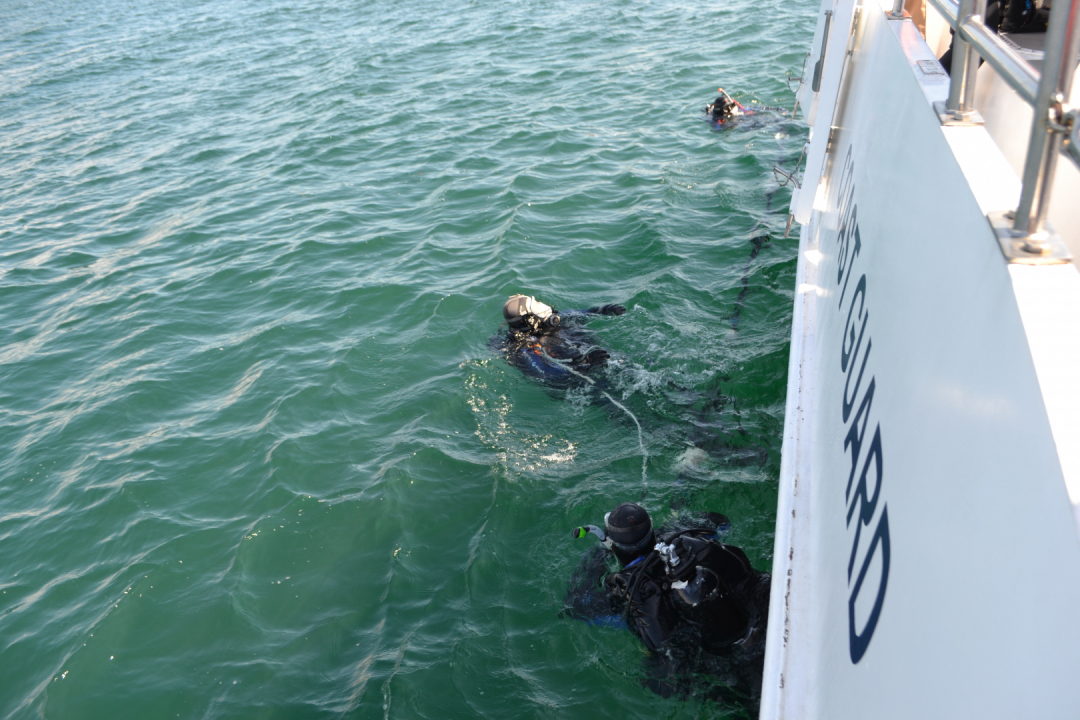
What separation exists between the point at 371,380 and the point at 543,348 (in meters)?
1.69

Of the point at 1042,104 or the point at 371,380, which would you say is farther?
the point at 371,380

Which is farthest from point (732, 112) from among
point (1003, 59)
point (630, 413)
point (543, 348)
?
point (1003, 59)

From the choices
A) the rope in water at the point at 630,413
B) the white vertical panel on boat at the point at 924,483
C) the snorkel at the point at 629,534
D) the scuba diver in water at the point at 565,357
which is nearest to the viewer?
the white vertical panel on boat at the point at 924,483

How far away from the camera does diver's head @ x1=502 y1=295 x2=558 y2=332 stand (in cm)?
609

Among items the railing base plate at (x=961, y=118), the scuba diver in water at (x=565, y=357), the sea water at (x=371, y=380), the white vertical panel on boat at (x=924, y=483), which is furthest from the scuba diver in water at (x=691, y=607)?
the railing base plate at (x=961, y=118)

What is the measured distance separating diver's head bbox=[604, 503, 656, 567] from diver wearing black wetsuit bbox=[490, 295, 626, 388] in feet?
7.86

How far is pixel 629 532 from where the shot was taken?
3734mm

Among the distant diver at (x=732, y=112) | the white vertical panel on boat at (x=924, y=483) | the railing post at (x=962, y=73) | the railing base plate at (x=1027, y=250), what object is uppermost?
the railing post at (x=962, y=73)

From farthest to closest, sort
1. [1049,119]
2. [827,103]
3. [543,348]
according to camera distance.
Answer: [543,348], [827,103], [1049,119]

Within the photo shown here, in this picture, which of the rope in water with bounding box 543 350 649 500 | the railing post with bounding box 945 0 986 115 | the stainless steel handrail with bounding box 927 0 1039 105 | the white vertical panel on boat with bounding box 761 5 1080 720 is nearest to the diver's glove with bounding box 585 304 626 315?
the rope in water with bounding box 543 350 649 500

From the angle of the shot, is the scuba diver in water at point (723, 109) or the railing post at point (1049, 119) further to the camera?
the scuba diver in water at point (723, 109)

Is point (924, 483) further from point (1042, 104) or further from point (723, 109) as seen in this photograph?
point (723, 109)

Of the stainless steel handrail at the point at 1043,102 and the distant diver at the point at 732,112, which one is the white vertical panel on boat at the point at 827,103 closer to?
the stainless steel handrail at the point at 1043,102

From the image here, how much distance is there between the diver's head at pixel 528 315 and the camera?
6094mm
